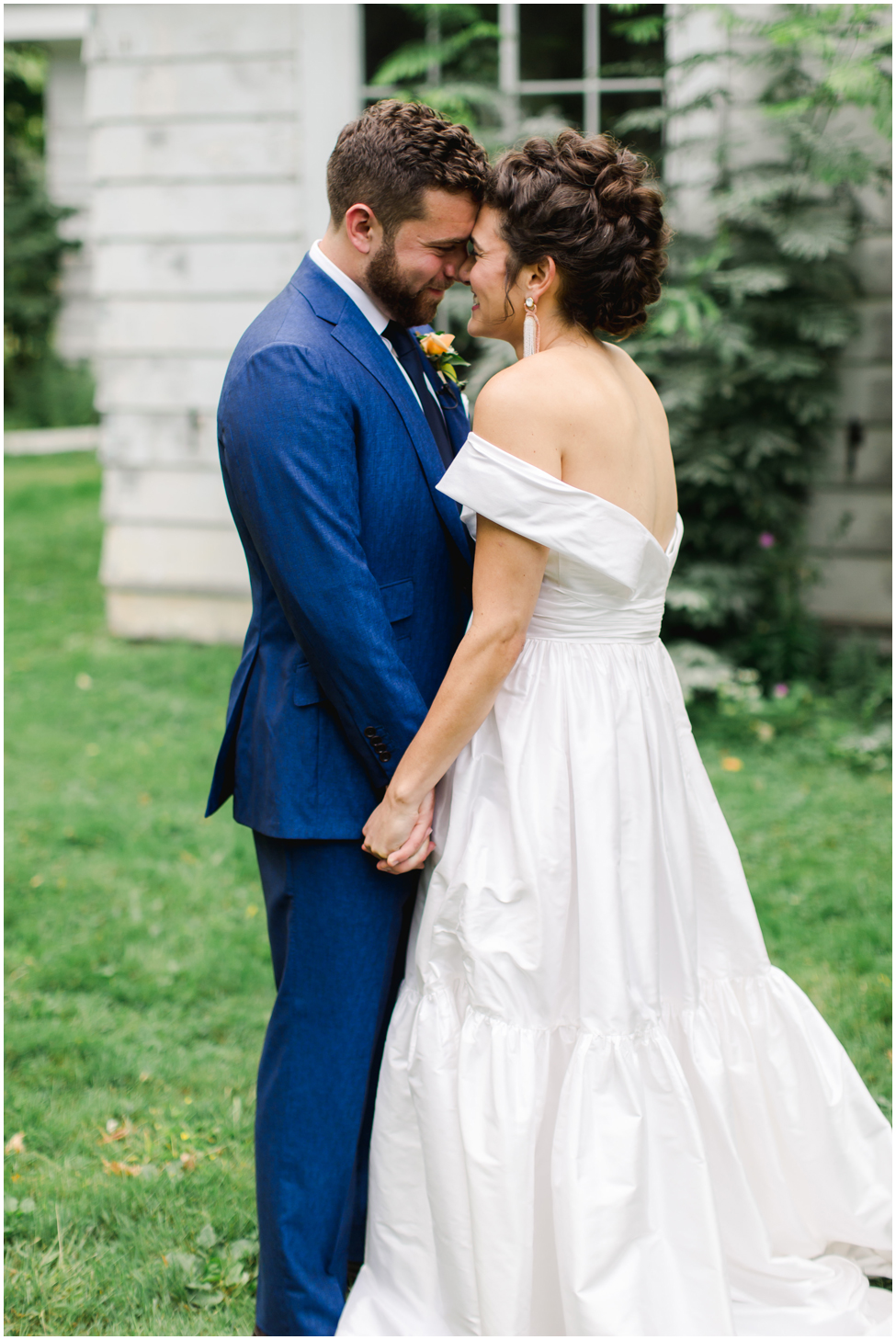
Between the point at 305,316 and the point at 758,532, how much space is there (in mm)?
4427

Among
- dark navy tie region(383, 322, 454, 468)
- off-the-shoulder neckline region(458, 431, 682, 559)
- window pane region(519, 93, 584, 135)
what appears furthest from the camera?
window pane region(519, 93, 584, 135)

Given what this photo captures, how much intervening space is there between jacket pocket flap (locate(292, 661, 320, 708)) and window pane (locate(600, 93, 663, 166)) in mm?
4895

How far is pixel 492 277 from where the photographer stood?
204 centimetres

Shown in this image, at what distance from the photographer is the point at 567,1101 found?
1.98 metres

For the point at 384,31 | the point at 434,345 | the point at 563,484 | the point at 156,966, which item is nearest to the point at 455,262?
the point at 434,345

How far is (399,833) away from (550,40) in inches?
218

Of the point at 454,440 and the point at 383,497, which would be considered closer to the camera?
the point at 383,497

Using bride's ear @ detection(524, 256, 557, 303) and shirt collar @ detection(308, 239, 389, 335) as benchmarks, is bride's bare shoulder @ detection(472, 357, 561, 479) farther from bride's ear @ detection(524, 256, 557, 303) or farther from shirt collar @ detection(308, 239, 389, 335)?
shirt collar @ detection(308, 239, 389, 335)

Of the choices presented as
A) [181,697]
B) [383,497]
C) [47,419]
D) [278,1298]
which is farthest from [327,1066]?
[47,419]

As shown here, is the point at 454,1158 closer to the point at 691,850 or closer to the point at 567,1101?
the point at 567,1101

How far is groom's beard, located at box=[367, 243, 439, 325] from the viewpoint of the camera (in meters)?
2.07

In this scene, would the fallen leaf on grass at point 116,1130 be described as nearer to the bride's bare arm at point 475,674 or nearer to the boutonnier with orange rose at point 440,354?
the bride's bare arm at point 475,674

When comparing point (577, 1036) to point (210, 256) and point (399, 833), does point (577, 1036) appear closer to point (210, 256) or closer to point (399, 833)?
point (399, 833)

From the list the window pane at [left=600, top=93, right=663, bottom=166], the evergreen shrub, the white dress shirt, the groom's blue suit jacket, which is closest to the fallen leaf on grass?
the groom's blue suit jacket
